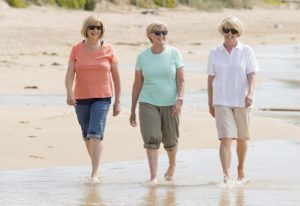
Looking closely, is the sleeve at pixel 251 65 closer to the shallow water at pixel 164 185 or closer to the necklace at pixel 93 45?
the shallow water at pixel 164 185

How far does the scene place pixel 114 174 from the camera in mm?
10727

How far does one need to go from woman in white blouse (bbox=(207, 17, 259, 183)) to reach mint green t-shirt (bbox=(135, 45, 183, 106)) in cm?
33

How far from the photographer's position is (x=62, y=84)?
19.5 meters

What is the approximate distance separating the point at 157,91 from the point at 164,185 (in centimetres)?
83

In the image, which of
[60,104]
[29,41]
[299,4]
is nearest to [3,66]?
[60,104]

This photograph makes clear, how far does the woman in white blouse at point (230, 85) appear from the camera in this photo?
9.89 metres

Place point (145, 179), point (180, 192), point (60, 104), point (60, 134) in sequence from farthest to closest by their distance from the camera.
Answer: point (60, 104)
point (60, 134)
point (145, 179)
point (180, 192)

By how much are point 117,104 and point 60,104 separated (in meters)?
6.35

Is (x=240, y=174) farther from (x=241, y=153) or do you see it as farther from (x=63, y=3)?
(x=63, y=3)

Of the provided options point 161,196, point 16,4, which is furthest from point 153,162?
point 16,4

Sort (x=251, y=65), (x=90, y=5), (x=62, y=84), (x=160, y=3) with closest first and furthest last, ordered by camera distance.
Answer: (x=251, y=65), (x=62, y=84), (x=90, y=5), (x=160, y=3)

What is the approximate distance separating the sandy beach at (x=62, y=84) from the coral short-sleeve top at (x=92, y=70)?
131 cm

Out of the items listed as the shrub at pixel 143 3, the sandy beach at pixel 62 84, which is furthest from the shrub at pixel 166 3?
the sandy beach at pixel 62 84

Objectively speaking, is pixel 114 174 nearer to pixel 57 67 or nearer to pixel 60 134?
pixel 60 134
